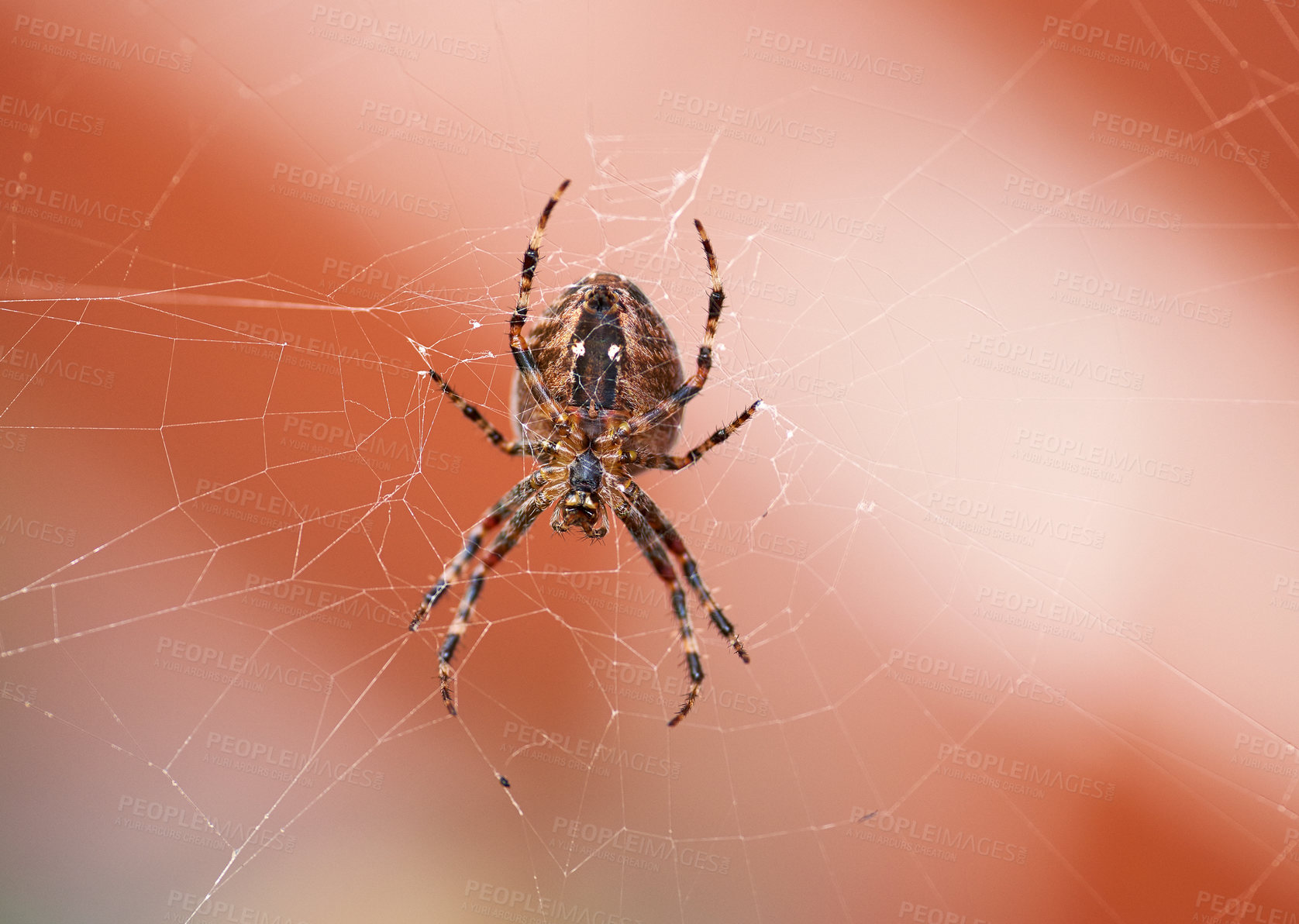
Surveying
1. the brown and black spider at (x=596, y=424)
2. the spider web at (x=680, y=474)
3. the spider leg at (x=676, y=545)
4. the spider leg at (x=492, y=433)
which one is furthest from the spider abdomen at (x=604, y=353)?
the spider web at (x=680, y=474)

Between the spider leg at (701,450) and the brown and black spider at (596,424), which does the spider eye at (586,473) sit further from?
the spider leg at (701,450)

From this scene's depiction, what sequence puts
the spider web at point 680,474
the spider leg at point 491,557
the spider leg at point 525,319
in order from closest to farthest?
the spider leg at point 525,319 < the spider leg at point 491,557 < the spider web at point 680,474

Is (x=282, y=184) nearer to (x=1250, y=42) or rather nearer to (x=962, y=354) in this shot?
(x=962, y=354)

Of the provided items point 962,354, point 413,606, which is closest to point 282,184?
point 413,606

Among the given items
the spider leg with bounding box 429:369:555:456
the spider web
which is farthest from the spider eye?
the spider web

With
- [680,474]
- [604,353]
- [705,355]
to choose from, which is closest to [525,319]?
[604,353]

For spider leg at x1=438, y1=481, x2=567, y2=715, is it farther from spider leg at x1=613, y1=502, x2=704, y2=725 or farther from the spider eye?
spider leg at x1=613, y1=502, x2=704, y2=725

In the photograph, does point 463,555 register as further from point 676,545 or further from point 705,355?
point 705,355
